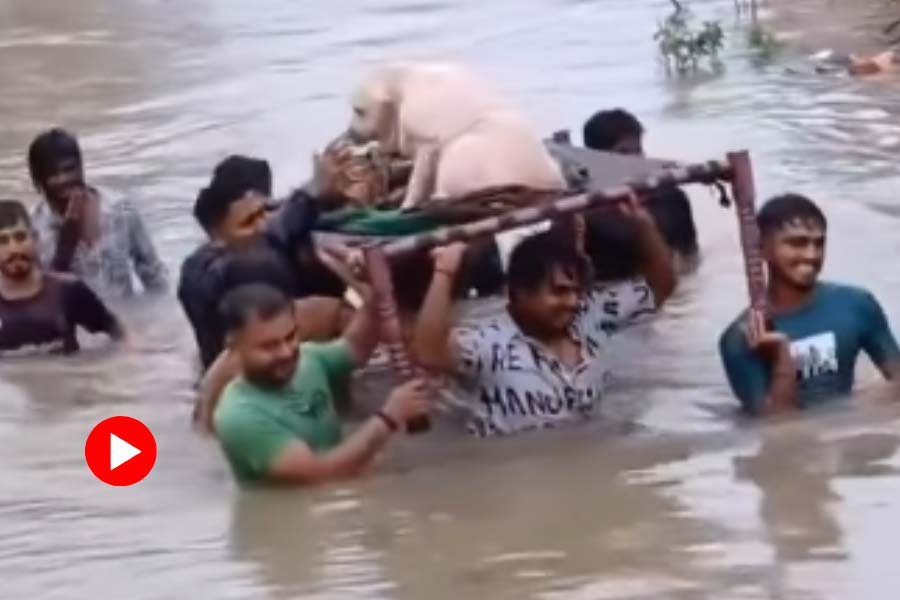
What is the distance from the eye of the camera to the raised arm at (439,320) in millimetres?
7305

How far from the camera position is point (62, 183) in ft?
33.4

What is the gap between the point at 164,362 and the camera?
9.59 metres

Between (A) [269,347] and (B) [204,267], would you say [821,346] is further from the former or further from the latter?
(B) [204,267]

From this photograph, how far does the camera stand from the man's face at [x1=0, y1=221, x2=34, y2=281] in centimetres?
944

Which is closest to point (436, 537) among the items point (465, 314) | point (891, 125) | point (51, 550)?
point (51, 550)

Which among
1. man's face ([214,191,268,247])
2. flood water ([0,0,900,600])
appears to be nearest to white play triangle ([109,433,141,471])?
flood water ([0,0,900,600])

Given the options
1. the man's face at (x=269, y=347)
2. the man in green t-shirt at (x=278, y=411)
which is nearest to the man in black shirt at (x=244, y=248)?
the man in green t-shirt at (x=278, y=411)

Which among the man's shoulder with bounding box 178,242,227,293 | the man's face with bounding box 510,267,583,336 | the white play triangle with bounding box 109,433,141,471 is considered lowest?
the white play triangle with bounding box 109,433,141,471

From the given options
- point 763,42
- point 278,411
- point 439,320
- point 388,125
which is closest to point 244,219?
point 388,125

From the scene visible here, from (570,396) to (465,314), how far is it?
3.78ft

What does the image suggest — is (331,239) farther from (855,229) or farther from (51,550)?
(855,229)

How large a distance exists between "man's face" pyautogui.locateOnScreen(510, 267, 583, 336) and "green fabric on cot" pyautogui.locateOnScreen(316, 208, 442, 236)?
37 centimetres

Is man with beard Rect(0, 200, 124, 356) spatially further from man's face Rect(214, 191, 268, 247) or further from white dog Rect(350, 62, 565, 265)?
white dog Rect(350, 62, 565, 265)

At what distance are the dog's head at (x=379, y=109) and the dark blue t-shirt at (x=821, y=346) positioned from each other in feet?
4.13
